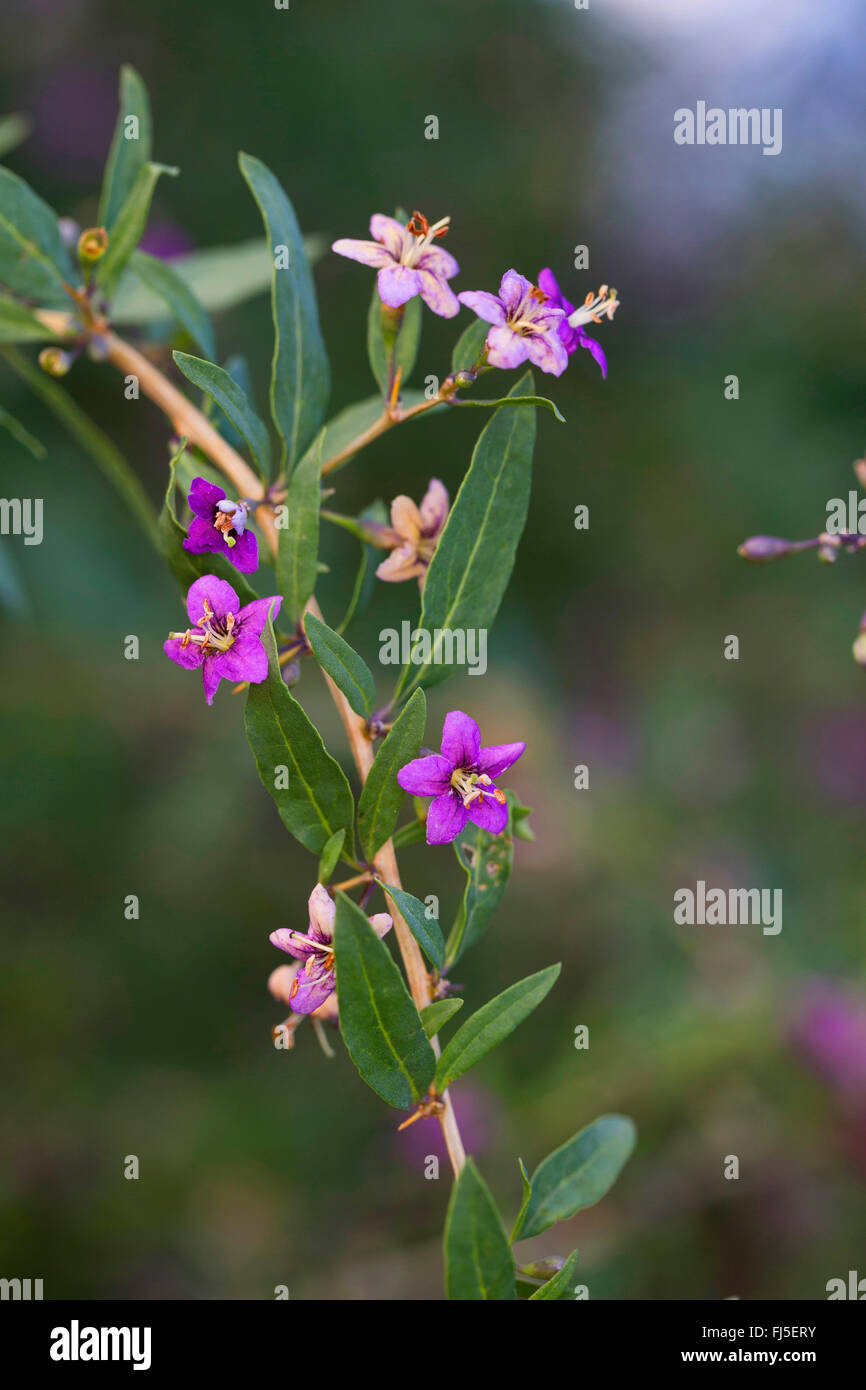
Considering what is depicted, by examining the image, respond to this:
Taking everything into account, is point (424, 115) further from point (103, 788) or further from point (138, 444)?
point (103, 788)

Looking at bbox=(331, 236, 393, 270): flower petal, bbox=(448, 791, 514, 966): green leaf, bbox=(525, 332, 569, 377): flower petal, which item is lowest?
bbox=(448, 791, 514, 966): green leaf

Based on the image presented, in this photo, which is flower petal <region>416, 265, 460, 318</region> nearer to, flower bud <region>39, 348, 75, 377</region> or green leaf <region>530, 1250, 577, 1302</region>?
flower bud <region>39, 348, 75, 377</region>

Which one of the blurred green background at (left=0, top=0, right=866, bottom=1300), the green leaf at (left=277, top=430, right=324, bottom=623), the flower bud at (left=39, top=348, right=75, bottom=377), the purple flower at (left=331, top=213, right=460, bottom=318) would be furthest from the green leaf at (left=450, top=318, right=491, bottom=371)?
the blurred green background at (left=0, top=0, right=866, bottom=1300)

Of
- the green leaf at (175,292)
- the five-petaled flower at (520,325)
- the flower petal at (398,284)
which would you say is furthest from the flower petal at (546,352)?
the green leaf at (175,292)

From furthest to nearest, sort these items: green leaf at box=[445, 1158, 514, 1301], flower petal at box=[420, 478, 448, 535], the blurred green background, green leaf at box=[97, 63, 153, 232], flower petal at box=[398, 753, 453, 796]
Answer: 1. the blurred green background
2. green leaf at box=[97, 63, 153, 232]
3. flower petal at box=[420, 478, 448, 535]
4. flower petal at box=[398, 753, 453, 796]
5. green leaf at box=[445, 1158, 514, 1301]

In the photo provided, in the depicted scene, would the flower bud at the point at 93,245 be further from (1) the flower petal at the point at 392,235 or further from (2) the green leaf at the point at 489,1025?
(2) the green leaf at the point at 489,1025

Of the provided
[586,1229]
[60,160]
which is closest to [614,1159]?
[586,1229]
